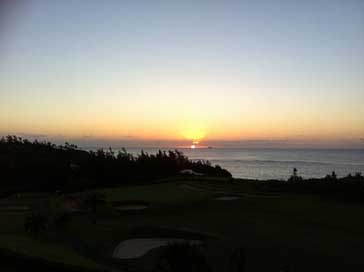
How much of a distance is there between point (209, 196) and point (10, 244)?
28.6ft

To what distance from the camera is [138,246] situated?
1197 cm

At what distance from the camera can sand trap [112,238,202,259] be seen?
11.3 m

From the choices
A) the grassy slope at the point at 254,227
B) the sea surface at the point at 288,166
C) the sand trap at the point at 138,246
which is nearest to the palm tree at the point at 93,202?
the grassy slope at the point at 254,227

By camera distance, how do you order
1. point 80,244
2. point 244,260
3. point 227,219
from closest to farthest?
1. point 244,260
2. point 80,244
3. point 227,219

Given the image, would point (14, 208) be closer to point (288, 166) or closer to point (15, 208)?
point (15, 208)

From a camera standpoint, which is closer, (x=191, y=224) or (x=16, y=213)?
(x=191, y=224)

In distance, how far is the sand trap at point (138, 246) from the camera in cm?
1127

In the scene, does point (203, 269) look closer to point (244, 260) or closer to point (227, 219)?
point (244, 260)

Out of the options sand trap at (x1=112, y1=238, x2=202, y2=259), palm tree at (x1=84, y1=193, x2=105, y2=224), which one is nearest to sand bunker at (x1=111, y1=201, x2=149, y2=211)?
palm tree at (x1=84, y1=193, x2=105, y2=224)

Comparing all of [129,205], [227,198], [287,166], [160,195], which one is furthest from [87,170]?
[287,166]

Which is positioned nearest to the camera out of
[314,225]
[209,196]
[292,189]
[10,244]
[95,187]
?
[10,244]

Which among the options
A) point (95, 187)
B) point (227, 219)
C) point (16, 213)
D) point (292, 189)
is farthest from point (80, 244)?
point (95, 187)

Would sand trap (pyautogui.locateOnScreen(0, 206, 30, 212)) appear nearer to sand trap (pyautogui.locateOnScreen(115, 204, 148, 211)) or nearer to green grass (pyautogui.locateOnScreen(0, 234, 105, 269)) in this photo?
sand trap (pyautogui.locateOnScreen(115, 204, 148, 211))

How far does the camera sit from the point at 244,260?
33.4 feet
